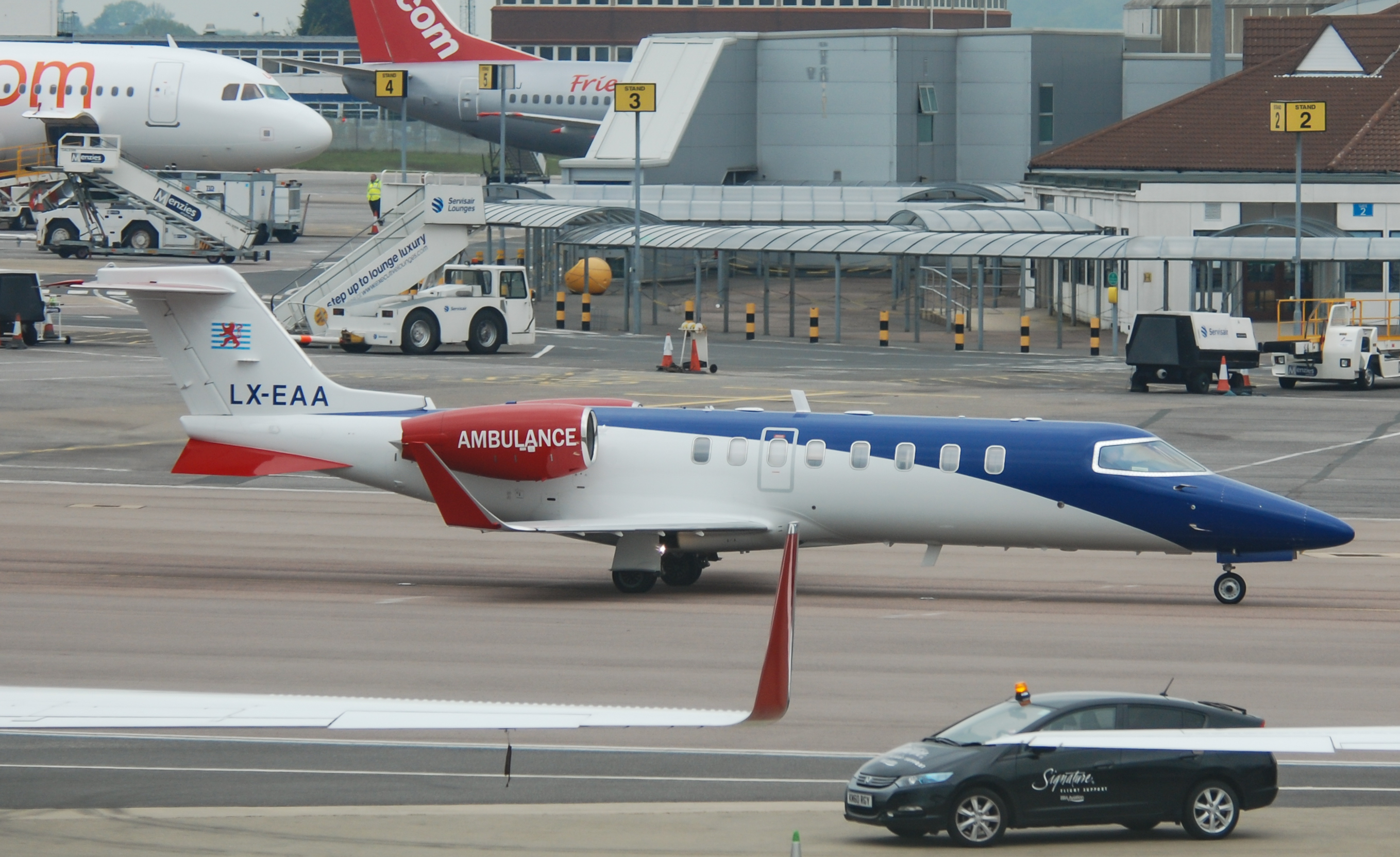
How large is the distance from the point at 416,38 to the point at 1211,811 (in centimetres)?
8414

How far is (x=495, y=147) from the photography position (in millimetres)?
119188

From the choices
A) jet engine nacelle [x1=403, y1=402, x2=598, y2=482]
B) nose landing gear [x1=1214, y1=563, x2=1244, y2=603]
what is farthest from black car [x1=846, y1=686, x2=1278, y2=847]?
jet engine nacelle [x1=403, y1=402, x2=598, y2=482]

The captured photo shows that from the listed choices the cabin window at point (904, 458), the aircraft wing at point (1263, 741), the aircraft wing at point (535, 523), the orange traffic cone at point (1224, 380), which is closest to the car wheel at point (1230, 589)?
the cabin window at point (904, 458)

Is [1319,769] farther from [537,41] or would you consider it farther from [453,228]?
[537,41]

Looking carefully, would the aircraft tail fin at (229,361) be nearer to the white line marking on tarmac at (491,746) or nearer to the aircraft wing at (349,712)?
the white line marking on tarmac at (491,746)

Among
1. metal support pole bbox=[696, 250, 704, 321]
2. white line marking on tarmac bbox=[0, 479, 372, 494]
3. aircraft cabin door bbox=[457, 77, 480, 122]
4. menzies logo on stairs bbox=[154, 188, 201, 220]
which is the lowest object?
white line marking on tarmac bbox=[0, 479, 372, 494]

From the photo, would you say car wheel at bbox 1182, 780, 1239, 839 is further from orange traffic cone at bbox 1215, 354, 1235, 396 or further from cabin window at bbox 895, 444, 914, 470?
orange traffic cone at bbox 1215, 354, 1235, 396

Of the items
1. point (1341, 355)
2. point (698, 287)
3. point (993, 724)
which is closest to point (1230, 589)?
point (993, 724)

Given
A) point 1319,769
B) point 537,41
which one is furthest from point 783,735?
point 537,41

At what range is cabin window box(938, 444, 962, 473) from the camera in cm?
2461

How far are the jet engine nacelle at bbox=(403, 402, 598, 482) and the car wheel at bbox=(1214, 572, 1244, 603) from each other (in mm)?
9247

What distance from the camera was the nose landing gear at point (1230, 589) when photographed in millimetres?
24828

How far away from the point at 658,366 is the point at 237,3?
162 m

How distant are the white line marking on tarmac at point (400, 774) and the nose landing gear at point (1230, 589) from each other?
26.6 ft
